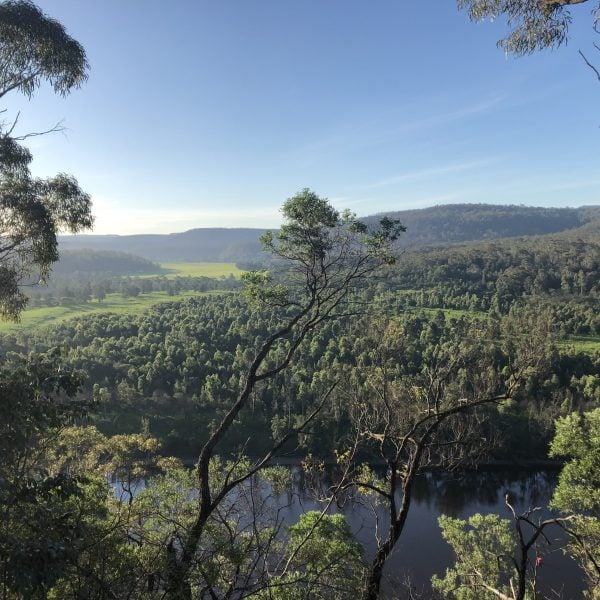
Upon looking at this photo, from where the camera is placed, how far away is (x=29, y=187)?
32.7 ft

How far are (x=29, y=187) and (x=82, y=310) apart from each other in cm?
9799

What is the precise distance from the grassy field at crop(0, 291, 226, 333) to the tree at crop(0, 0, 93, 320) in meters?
74.7

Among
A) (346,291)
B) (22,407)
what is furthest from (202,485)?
(346,291)

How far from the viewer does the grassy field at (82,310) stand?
81125 mm

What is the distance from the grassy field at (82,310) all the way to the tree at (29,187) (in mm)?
74697

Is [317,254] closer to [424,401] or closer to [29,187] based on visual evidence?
[29,187]

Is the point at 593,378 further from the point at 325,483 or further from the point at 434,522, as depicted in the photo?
the point at 325,483

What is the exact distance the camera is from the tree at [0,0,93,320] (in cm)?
893

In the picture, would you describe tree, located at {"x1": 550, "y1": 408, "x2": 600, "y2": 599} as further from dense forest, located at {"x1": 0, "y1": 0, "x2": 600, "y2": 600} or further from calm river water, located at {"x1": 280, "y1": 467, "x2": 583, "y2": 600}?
calm river water, located at {"x1": 280, "y1": 467, "x2": 583, "y2": 600}

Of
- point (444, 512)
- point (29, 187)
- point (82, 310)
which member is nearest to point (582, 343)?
point (444, 512)

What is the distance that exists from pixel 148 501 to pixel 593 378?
175 feet

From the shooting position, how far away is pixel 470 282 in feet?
329

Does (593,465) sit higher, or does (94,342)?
(593,465)

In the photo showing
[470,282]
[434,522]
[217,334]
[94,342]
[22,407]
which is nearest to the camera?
[22,407]
